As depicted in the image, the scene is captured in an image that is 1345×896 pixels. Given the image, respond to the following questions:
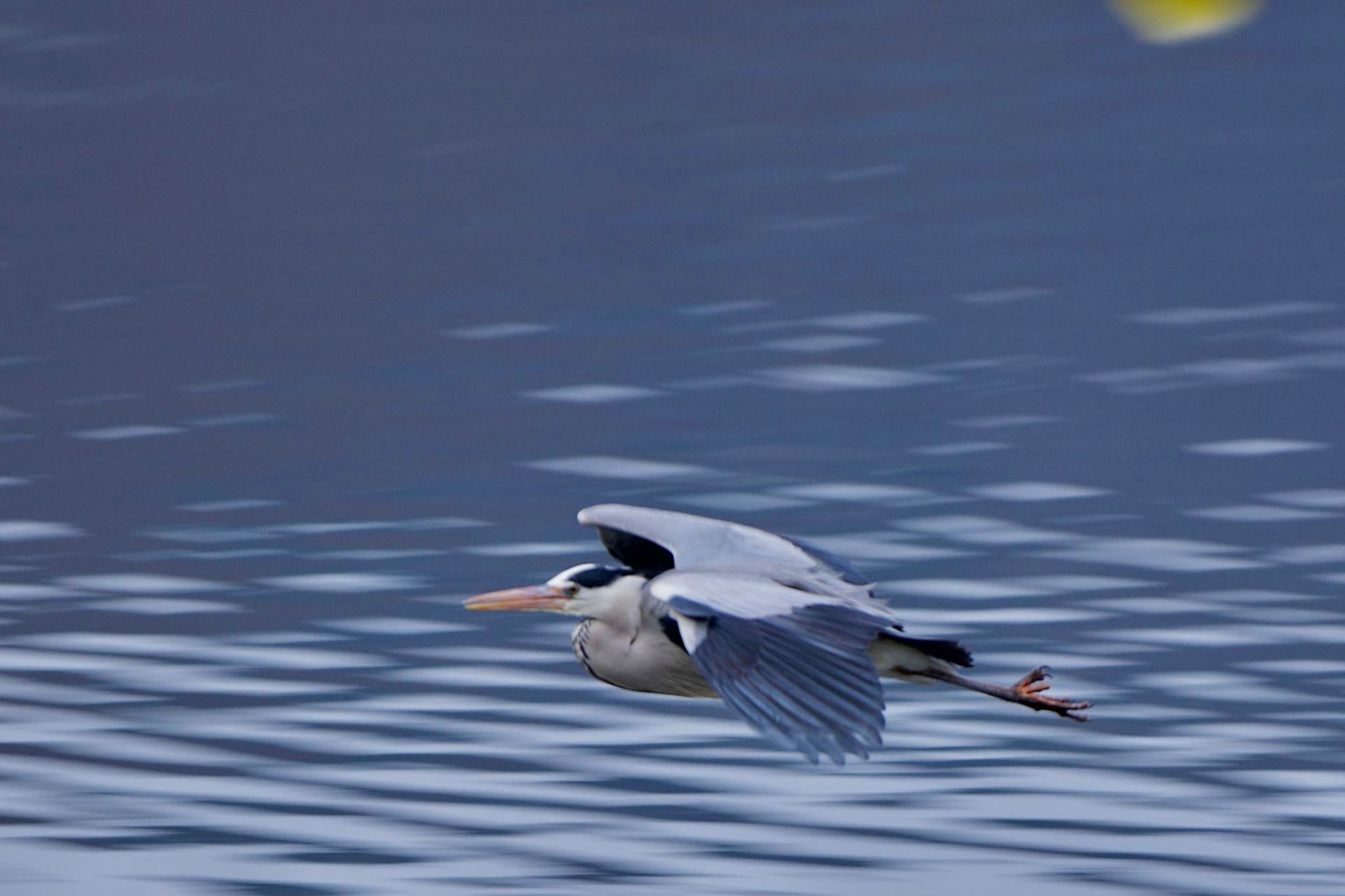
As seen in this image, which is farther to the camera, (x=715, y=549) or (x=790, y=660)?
(x=715, y=549)

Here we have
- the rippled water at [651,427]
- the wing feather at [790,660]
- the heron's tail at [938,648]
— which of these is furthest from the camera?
the rippled water at [651,427]

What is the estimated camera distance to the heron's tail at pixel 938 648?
5.54 meters

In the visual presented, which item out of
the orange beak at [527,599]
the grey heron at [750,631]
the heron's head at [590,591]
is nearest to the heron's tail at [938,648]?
the grey heron at [750,631]

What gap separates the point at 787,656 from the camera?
464 centimetres

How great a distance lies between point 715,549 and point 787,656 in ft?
3.68

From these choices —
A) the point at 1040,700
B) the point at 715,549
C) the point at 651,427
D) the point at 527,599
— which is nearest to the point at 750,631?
the point at 715,549

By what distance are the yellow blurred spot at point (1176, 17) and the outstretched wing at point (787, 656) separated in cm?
265

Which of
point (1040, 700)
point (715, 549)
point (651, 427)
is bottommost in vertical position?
point (1040, 700)

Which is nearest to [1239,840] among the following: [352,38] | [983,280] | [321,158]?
[983,280]

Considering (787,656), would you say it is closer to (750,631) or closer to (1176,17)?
(750,631)

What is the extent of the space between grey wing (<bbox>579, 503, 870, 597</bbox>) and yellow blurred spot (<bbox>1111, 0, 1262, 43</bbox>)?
3807 mm

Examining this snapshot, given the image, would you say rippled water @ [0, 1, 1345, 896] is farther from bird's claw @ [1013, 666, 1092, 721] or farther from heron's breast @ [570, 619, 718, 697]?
heron's breast @ [570, 619, 718, 697]

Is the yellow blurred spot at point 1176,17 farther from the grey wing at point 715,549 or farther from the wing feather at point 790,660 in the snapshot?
the grey wing at point 715,549

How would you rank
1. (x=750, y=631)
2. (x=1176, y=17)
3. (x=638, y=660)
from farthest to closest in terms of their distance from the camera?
(x=638, y=660), (x=750, y=631), (x=1176, y=17)
